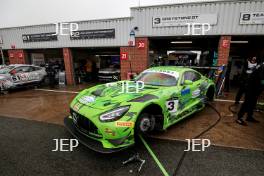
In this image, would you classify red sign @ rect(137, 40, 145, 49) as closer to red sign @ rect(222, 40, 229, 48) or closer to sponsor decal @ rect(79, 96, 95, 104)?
red sign @ rect(222, 40, 229, 48)

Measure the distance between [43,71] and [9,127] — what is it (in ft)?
22.1

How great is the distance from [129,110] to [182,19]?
6838mm

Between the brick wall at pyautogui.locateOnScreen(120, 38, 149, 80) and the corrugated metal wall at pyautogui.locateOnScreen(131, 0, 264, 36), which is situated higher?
the corrugated metal wall at pyautogui.locateOnScreen(131, 0, 264, 36)

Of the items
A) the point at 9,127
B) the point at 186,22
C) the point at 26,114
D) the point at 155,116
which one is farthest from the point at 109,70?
the point at 155,116

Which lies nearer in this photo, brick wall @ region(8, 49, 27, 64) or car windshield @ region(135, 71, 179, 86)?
car windshield @ region(135, 71, 179, 86)

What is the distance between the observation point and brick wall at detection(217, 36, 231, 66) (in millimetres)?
7551

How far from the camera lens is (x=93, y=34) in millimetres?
9586

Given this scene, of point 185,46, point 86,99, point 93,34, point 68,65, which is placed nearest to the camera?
point 86,99

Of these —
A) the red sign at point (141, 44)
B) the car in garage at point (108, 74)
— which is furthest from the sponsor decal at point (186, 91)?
the car in garage at point (108, 74)

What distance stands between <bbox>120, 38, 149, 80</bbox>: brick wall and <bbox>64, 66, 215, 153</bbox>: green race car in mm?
4655

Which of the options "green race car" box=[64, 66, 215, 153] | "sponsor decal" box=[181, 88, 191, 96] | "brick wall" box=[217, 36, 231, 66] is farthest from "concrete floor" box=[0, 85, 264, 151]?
"brick wall" box=[217, 36, 231, 66]

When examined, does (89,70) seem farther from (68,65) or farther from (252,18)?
(252,18)

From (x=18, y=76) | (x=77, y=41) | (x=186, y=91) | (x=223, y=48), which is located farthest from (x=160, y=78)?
(x=18, y=76)

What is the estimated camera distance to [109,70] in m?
11.0
